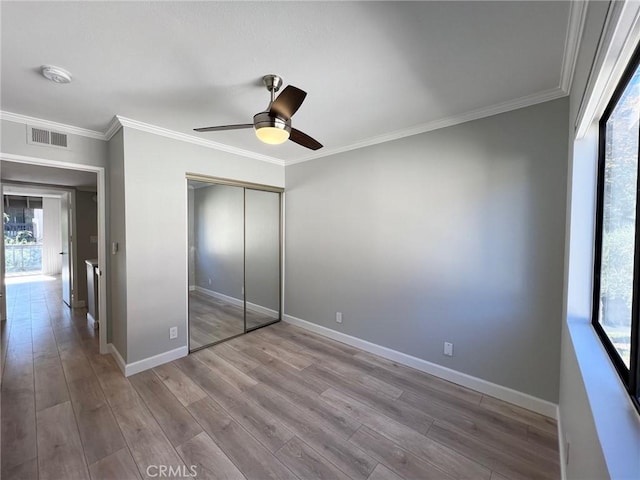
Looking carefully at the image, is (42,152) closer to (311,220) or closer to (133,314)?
(133,314)

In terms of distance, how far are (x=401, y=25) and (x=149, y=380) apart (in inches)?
135

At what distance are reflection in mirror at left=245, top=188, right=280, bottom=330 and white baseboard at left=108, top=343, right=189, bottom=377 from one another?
0.98 metres

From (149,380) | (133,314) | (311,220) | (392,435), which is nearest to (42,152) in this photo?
(133,314)

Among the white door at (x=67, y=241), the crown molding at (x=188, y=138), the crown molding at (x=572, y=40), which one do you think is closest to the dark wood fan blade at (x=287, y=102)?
the crown molding at (x=572, y=40)

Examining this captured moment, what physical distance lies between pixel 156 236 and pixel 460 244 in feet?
10.1

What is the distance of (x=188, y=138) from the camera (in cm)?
294

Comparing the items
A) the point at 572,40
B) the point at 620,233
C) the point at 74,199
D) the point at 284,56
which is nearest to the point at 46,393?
the point at 284,56

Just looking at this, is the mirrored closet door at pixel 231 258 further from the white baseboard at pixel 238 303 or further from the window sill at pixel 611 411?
the window sill at pixel 611 411

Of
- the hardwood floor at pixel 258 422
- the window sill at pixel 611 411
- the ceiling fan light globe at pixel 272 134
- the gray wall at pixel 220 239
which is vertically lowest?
the hardwood floor at pixel 258 422

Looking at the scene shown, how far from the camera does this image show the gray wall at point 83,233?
4.68 metres

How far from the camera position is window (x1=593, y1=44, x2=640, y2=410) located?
932 millimetres

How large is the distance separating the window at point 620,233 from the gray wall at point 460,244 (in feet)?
1.57

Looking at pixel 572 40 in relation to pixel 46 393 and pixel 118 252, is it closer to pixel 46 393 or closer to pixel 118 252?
pixel 118 252

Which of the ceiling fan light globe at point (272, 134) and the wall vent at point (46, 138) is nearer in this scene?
the ceiling fan light globe at point (272, 134)
